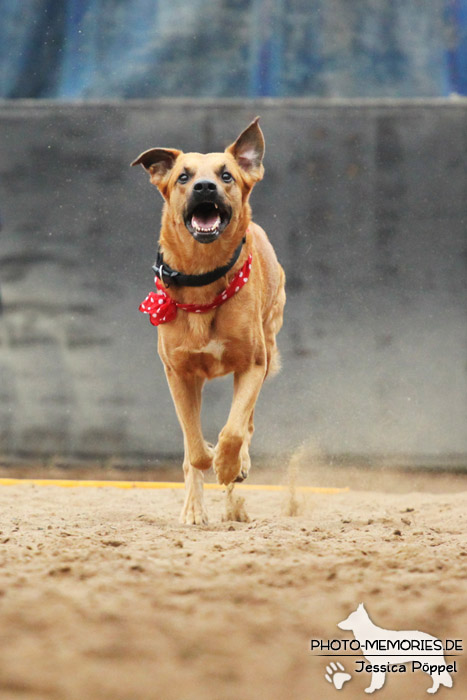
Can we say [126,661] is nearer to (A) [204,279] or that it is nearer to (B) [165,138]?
(A) [204,279]

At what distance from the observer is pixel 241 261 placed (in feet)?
13.1

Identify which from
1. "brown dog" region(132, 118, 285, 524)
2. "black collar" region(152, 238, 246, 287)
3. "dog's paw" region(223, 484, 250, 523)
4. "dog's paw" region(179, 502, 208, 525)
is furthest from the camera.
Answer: "dog's paw" region(223, 484, 250, 523)

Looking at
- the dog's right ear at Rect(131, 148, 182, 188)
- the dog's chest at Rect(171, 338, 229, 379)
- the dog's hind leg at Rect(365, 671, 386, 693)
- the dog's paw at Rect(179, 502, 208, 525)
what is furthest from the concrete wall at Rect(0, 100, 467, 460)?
the dog's hind leg at Rect(365, 671, 386, 693)

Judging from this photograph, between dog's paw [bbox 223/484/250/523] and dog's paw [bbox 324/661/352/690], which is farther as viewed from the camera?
dog's paw [bbox 223/484/250/523]

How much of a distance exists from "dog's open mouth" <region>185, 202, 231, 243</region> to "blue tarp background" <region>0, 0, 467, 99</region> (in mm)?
3076

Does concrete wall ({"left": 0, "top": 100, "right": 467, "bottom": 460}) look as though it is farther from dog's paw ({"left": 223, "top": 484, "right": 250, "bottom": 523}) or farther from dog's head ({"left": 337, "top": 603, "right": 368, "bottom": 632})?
dog's head ({"left": 337, "top": 603, "right": 368, "bottom": 632})

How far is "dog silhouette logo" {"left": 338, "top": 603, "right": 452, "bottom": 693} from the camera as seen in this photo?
196 centimetres

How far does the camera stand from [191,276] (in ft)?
12.7

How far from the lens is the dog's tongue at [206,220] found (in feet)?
12.1

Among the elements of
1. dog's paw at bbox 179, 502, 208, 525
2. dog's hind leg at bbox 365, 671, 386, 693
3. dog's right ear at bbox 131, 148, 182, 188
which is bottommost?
dog's hind leg at bbox 365, 671, 386, 693

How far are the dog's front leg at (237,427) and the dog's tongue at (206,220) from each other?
0.72m

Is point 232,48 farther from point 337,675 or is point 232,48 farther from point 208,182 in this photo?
point 337,675

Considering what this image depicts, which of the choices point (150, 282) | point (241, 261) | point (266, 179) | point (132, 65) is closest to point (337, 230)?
point (266, 179)

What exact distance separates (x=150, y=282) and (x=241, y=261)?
259 cm
